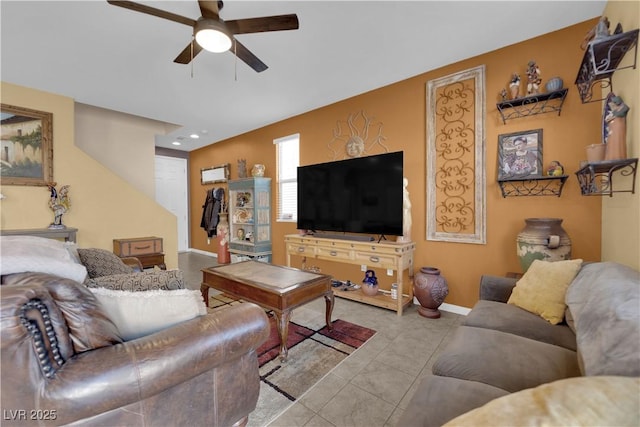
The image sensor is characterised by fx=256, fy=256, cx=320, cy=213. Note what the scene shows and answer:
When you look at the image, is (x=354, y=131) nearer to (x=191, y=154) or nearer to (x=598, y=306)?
(x=598, y=306)

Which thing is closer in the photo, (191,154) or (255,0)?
(255,0)

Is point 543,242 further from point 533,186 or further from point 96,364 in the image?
point 96,364

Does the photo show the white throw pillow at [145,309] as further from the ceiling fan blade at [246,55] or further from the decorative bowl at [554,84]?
the decorative bowl at [554,84]

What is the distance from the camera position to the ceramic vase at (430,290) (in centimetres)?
253

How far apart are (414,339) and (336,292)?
1.14 metres

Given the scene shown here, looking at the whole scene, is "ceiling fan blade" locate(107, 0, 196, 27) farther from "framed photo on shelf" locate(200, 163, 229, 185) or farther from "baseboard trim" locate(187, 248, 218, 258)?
"baseboard trim" locate(187, 248, 218, 258)

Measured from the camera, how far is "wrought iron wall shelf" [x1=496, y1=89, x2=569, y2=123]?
2168mm

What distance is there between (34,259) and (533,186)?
10.6 ft

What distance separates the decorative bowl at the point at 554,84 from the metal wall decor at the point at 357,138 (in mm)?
1524

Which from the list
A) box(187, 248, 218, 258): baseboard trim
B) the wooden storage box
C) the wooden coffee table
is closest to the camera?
the wooden coffee table

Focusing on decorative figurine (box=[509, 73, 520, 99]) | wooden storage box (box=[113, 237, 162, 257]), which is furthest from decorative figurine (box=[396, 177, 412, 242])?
wooden storage box (box=[113, 237, 162, 257])

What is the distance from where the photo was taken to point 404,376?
5.66ft

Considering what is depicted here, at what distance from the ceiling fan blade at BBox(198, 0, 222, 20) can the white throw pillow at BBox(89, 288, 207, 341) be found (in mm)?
1676

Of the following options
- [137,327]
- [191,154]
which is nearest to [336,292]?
[137,327]
